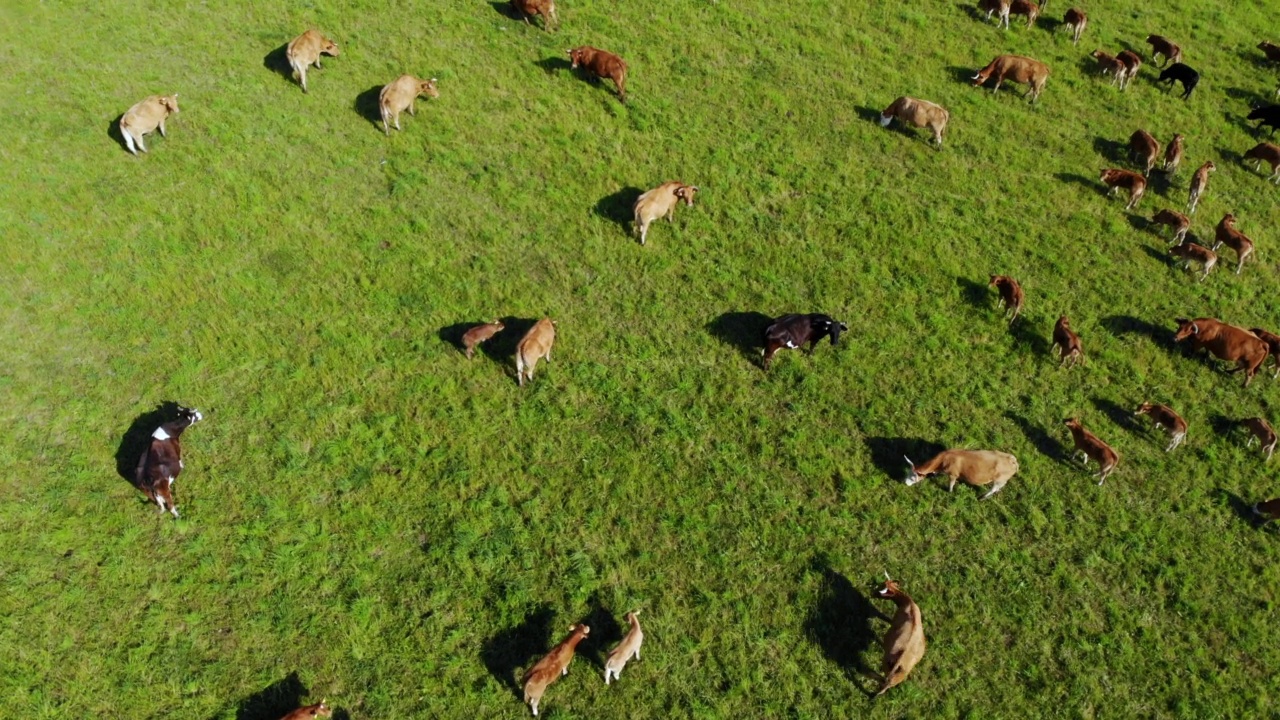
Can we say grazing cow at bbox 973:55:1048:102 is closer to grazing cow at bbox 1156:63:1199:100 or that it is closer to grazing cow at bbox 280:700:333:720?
grazing cow at bbox 1156:63:1199:100

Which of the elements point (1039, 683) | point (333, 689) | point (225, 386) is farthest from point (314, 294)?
point (1039, 683)

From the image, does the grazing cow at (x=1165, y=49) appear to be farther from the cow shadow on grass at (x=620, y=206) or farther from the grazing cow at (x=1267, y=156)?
the cow shadow on grass at (x=620, y=206)

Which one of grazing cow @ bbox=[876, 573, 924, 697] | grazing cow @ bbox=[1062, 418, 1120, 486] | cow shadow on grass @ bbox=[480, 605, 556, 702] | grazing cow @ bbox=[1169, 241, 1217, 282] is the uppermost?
grazing cow @ bbox=[1169, 241, 1217, 282]

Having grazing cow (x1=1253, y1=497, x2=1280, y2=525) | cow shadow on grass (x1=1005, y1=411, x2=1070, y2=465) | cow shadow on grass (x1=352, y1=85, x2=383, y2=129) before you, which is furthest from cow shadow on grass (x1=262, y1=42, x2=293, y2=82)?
grazing cow (x1=1253, y1=497, x2=1280, y2=525)

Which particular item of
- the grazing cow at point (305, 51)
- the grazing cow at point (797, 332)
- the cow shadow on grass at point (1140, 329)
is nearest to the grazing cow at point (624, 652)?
the grazing cow at point (797, 332)

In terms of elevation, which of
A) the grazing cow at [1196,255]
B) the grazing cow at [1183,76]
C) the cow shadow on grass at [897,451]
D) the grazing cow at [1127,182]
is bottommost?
the cow shadow on grass at [897,451]

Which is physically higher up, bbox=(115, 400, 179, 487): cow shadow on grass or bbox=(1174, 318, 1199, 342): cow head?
bbox=(1174, 318, 1199, 342): cow head
